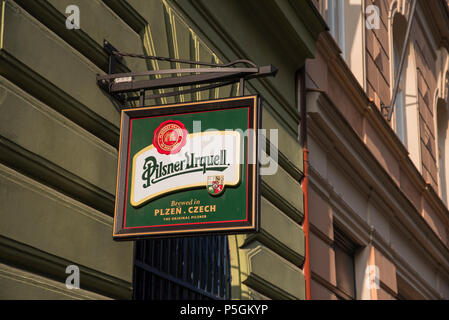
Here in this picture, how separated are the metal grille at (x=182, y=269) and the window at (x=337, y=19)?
5.68 meters

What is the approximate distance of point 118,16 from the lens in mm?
6711

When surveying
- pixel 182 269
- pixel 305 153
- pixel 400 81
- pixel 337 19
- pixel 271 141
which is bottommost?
pixel 182 269

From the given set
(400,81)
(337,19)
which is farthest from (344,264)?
(400,81)

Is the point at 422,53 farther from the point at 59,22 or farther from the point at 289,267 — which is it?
the point at 59,22

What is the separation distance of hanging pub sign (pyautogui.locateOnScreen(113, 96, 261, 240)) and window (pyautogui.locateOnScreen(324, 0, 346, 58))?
7572 millimetres

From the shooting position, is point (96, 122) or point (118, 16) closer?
point (96, 122)

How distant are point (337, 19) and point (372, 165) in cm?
252

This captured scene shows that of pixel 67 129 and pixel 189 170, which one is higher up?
pixel 67 129

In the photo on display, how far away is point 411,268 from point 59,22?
10653 mm

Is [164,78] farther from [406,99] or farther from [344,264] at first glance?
[406,99]

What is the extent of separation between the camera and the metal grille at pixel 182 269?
697 cm

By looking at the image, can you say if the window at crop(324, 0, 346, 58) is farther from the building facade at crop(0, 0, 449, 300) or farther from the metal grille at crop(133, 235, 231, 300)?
the metal grille at crop(133, 235, 231, 300)

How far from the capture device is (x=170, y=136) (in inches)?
232
